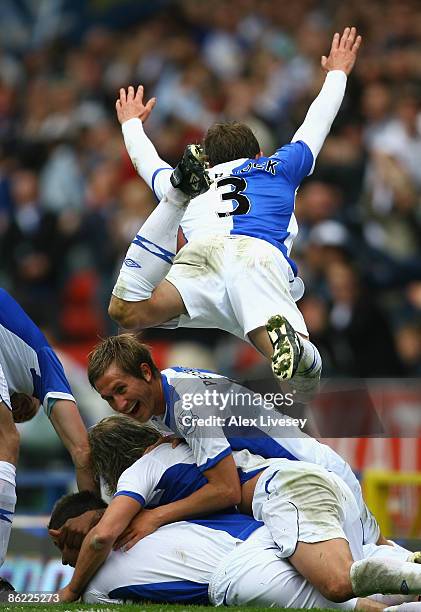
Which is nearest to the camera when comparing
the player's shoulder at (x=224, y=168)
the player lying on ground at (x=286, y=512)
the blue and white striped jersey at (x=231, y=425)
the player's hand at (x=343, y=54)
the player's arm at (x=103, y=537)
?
the player lying on ground at (x=286, y=512)

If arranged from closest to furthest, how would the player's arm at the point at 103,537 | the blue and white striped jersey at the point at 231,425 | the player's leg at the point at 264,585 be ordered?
the player's leg at the point at 264,585
the player's arm at the point at 103,537
the blue and white striped jersey at the point at 231,425

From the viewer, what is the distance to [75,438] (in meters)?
6.43

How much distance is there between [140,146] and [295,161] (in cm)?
97

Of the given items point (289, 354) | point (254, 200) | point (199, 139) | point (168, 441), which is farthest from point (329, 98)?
point (199, 139)

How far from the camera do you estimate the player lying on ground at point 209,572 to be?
538 centimetres

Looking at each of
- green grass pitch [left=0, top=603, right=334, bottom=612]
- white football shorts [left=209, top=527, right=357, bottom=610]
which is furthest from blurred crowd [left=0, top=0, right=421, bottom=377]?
green grass pitch [left=0, top=603, right=334, bottom=612]

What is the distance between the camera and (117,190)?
13336 millimetres

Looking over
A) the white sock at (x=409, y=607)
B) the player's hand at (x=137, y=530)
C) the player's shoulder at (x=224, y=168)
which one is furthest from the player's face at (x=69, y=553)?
the player's shoulder at (x=224, y=168)

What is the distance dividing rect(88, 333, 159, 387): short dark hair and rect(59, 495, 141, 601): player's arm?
26.5 inches

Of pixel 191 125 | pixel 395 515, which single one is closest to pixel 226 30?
pixel 191 125

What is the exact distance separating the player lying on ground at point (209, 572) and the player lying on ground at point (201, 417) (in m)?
0.12

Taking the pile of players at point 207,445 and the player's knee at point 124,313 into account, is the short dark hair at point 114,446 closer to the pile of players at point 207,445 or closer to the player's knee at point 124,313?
the pile of players at point 207,445

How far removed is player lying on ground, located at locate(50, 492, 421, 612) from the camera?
5383mm

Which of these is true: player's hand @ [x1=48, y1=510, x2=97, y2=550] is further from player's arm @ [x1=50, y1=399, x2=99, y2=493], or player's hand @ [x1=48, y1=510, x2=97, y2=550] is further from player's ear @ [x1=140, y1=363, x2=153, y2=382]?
player's ear @ [x1=140, y1=363, x2=153, y2=382]
